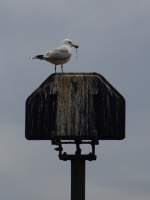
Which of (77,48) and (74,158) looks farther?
(77,48)

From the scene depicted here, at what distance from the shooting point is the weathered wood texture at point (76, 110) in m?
10.9

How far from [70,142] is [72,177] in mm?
737

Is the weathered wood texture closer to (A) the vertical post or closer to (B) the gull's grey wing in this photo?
(A) the vertical post

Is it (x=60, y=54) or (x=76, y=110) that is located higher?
(x=60, y=54)

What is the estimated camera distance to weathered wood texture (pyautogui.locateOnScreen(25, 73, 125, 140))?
429 inches

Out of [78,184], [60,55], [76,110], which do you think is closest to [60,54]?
[60,55]

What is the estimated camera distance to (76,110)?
11.0 metres

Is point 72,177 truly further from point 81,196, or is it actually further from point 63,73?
point 63,73

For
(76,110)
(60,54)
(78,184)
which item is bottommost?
(78,184)

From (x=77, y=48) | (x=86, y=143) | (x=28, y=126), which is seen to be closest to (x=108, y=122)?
(x=86, y=143)

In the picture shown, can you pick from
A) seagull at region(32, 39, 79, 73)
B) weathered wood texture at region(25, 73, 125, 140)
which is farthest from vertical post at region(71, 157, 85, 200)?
seagull at region(32, 39, 79, 73)

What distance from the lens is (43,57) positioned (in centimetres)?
1714

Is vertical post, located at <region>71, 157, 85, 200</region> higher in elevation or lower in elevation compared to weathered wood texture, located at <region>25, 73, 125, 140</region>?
lower

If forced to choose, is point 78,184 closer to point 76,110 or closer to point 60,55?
point 76,110
